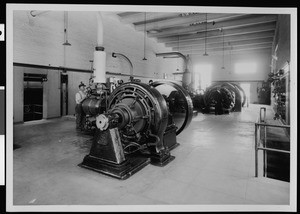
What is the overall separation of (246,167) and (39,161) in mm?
3148

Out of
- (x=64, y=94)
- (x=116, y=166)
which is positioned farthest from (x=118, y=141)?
(x=64, y=94)

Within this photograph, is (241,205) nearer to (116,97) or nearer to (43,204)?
(43,204)

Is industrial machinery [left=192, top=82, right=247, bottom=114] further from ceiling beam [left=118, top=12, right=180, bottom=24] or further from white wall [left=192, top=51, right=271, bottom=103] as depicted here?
white wall [left=192, top=51, right=271, bottom=103]

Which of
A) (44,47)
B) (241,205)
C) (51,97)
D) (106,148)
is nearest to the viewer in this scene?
(241,205)

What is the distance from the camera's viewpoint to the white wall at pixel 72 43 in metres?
6.61

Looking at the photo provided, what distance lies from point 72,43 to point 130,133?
587 centimetres

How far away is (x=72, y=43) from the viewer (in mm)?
8000

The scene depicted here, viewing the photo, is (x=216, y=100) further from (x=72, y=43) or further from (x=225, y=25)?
(x=72, y=43)

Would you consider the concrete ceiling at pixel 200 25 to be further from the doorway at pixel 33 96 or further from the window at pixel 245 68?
the doorway at pixel 33 96

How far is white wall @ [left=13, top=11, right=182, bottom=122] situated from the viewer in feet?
21.7

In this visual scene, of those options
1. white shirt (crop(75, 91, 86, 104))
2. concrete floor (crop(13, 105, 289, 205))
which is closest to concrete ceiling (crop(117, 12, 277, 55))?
white shirt (crop(75, 91, 86, 104))

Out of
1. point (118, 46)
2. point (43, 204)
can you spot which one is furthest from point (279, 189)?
point (118, 46)

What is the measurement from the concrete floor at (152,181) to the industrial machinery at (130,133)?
0.15 meters

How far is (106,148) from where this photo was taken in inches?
116
